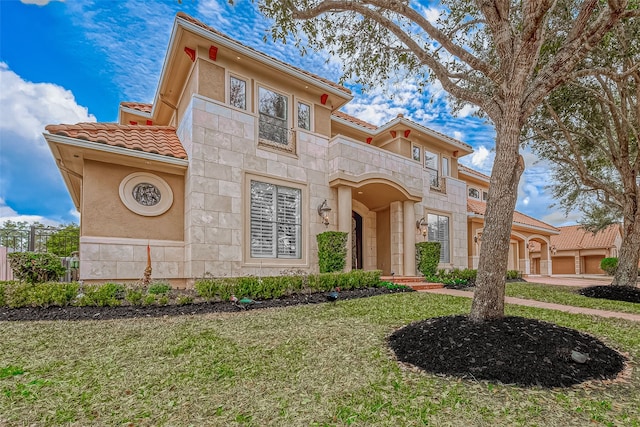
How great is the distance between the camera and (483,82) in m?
8.76

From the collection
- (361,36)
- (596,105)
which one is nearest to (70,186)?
(361,36)

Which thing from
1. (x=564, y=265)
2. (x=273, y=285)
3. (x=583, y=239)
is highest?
(x=583, y=239)

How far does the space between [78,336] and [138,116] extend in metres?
10.1

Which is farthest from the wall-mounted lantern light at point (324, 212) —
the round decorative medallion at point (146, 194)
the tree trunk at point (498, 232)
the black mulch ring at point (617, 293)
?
the black mulch ring at point (617, 293)

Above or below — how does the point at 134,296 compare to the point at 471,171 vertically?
below

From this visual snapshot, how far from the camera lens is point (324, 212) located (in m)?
10.4

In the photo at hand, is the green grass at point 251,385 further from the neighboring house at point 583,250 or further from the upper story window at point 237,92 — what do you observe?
the neighboring house at point 583,250

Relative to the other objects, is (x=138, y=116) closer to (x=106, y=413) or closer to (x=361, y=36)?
(x=361, y=36)

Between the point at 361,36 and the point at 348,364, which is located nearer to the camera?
the point at 348,364

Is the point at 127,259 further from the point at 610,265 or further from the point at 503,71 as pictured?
the point at 610,265

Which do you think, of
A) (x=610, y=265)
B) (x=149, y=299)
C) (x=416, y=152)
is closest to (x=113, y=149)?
(x=149, y=299)

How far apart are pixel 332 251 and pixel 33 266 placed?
6725 mm

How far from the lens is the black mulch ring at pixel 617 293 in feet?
32.3

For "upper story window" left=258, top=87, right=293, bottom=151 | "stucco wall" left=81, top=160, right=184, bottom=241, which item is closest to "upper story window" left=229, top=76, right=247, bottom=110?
"upper story window" left=258, top=87, right=293, bottom=151
